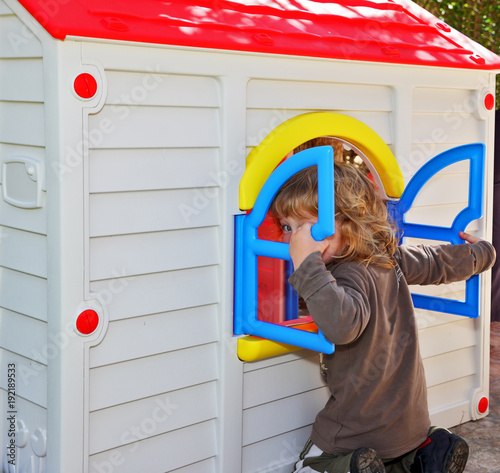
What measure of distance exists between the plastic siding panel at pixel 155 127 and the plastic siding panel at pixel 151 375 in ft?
1.88

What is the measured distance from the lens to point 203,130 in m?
2.18

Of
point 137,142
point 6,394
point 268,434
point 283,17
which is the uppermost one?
point 283,17

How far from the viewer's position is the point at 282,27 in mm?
2346

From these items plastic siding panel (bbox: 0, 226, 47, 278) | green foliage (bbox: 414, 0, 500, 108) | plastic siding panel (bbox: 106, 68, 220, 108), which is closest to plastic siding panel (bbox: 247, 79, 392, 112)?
plastic siding panel (bbox: 106, 68, 220, 108)

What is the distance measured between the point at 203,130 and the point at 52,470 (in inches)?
38.3

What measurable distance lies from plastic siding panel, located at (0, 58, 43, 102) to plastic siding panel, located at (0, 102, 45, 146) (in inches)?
0.8

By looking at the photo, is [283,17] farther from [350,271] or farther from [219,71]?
[350,271]

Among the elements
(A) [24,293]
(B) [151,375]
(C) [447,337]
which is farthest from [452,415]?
(A) [24,293]

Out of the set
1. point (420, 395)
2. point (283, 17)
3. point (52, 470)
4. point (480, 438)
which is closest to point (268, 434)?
point (420, 395)

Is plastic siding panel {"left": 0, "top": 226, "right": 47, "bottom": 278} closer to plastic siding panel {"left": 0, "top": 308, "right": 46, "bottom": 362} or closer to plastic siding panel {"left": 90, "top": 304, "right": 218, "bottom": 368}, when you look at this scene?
plastic siding panel {"left": 0, "top": 308, "right": 46, "bottom": 362}

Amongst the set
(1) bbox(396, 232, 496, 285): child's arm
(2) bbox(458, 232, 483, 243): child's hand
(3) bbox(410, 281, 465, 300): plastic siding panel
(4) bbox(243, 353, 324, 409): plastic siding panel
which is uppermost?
(2) bbox(458, 232, 483, 243): child's hand

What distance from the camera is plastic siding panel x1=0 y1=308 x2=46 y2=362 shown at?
2.02 meters

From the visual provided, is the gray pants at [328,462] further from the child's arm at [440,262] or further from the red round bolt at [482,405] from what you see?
the red round bolt at [482,405]

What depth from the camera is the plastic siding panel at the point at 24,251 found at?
1995mm
